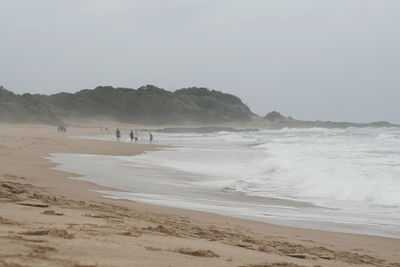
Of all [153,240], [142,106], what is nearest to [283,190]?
[153,240]

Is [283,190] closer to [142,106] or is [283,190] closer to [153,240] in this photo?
[153,240]

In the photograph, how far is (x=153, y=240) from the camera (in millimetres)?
4527

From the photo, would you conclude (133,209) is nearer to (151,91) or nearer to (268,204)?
(268,204)

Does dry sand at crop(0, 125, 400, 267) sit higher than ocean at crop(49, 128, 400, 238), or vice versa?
dry sand at crop(0, 125, 400, 267)

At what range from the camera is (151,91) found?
11888cm

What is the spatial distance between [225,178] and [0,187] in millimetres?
7826

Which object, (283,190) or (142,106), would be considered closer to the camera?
(283,190)

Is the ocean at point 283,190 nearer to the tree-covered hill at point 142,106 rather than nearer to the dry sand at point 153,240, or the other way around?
the dry sand at point 153,240

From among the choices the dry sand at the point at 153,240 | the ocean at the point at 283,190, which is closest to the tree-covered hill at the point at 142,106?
the ocean at the point at 283,190

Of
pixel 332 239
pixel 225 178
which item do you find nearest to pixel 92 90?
pixel 225 178

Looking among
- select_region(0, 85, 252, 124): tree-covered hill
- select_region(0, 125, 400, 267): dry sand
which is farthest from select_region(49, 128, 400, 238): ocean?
select_region(0, 85, 252, 124): tree-covered hill

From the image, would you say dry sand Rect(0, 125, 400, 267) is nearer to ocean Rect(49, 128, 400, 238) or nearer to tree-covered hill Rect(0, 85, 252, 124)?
ocean Rect(49, 128, 400, 238)

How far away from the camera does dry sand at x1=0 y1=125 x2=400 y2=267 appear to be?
142 inches

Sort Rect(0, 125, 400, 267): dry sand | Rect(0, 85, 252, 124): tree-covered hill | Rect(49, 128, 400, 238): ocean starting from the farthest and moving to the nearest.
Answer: Rect(0, 85, 252, 124): tree-covered hill
Rect(49, 128, 400, 238): ocean
Rect(0, 125, 400, 267): dry sand
